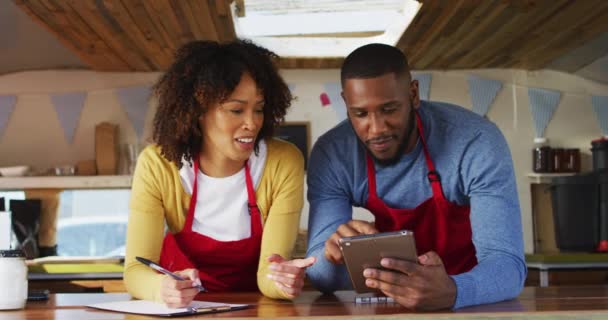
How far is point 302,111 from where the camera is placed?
5.43 metres

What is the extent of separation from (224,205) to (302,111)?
3356mm

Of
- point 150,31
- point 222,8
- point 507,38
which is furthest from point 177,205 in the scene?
point 507,38

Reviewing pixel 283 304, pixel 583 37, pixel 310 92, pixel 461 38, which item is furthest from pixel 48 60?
pixel 283 304

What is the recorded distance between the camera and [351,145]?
2068 millimetres

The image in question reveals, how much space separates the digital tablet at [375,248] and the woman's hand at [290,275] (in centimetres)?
12

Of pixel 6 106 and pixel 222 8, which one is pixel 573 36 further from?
pixel 6 106

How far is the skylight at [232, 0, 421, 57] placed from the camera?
4336 mm

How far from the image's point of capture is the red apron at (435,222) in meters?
2.01

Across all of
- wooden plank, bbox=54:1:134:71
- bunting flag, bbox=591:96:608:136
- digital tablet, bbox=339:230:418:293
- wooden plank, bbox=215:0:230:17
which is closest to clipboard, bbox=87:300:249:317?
digital tablet, bbox=339:230:418:293

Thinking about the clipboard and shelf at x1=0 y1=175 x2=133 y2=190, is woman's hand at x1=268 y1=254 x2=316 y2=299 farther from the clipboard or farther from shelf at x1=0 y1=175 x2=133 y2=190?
shelf at x1=0 y1=175 x2=133 y2=190

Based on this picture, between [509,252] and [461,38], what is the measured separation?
2.91 metres

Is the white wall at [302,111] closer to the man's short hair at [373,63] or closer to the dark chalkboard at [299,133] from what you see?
the dark chalkboard at [299,133]

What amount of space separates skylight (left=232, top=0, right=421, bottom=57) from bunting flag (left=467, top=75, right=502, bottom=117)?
920 mm

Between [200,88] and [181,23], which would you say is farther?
[181,23]
